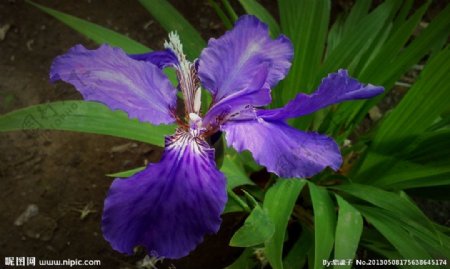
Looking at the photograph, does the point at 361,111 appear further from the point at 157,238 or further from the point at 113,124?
the point at 157,238

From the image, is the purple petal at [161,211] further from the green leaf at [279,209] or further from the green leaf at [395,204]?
the green leaf at [395,204]

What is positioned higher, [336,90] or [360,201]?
[336,90]

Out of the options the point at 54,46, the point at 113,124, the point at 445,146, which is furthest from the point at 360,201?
the point at 54,46

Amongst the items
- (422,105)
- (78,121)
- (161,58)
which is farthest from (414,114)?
(78,121)

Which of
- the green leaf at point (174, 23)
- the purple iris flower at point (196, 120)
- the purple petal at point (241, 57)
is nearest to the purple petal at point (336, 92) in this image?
the purple iris flower at point (196, 120)

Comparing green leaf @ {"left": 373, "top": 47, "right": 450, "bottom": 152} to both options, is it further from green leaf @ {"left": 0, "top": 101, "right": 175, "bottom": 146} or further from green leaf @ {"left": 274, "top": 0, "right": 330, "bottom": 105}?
green leaf @ {"left": 0, "top": 101, "right": 175, "bottom": 146}

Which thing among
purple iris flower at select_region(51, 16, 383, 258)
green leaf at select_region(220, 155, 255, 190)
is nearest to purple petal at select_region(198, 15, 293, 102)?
purple iris flower at select_region(51, 16, 383, 258)

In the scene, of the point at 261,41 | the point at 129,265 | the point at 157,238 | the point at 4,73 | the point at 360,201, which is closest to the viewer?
the point at 157,238
